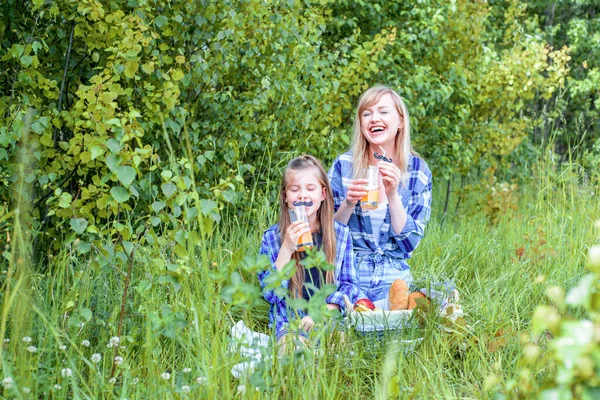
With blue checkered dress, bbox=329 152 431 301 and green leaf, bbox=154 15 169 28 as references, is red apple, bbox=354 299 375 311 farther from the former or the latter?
green leaf, bbox=154 15 169 28

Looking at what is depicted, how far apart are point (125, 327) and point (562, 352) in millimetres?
1957

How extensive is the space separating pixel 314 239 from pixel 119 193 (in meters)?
1.06

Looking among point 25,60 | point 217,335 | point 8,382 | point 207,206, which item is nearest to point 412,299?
point 217,335

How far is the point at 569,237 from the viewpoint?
3.89 metres

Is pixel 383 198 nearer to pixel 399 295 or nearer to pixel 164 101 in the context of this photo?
pixel 399 295

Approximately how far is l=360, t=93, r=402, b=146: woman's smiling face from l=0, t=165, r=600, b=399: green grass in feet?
2.37

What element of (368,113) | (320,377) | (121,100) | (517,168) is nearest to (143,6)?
(121,100)

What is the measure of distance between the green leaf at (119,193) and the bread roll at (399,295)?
4.39 feet

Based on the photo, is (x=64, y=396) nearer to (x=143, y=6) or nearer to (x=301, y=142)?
(x=143, y=6)

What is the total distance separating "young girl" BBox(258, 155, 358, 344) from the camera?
3031mm

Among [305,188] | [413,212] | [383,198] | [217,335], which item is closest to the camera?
[217,335]

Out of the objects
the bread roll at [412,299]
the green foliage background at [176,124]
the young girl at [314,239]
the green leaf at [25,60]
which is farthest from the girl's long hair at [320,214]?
the green leaf at [25,60]

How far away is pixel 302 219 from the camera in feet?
9.04

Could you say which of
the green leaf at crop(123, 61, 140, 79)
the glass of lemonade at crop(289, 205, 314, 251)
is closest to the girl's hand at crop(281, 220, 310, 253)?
the glass of lemonade at crop(289, 205, 314, 251)
